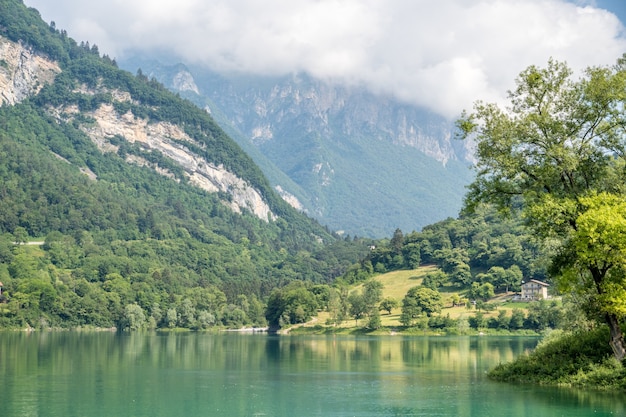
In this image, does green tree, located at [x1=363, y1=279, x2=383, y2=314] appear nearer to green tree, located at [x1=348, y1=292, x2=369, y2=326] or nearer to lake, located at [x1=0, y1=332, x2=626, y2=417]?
green tree, located at [x1=348, y1=292, x2=369, y2=326]

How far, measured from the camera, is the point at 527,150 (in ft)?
175

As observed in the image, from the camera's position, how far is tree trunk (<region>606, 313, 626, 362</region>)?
49.0 metres

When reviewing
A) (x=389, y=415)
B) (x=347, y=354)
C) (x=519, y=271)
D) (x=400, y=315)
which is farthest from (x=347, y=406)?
(x=519, y=271)

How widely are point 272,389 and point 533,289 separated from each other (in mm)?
140181

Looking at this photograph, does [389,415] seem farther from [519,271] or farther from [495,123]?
[519,271]

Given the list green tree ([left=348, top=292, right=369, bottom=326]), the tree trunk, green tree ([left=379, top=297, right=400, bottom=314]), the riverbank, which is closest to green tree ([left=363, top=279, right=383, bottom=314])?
green tree ([left=348, top=292, right=369, bottom=326])

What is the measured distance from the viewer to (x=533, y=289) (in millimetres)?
185250

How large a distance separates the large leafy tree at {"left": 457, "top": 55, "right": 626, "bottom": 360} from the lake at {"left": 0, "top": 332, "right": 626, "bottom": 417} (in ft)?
26.6

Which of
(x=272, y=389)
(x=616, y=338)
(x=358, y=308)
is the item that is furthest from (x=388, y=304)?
(x=616, y=338)

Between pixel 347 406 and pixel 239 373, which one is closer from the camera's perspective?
pixel 347 406

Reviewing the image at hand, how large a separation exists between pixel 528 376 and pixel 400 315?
126997 millimetres

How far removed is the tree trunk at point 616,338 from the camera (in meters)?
49.0

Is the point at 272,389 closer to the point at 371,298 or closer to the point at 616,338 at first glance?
the point at 616,338

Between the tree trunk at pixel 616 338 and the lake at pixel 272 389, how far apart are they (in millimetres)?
3509
